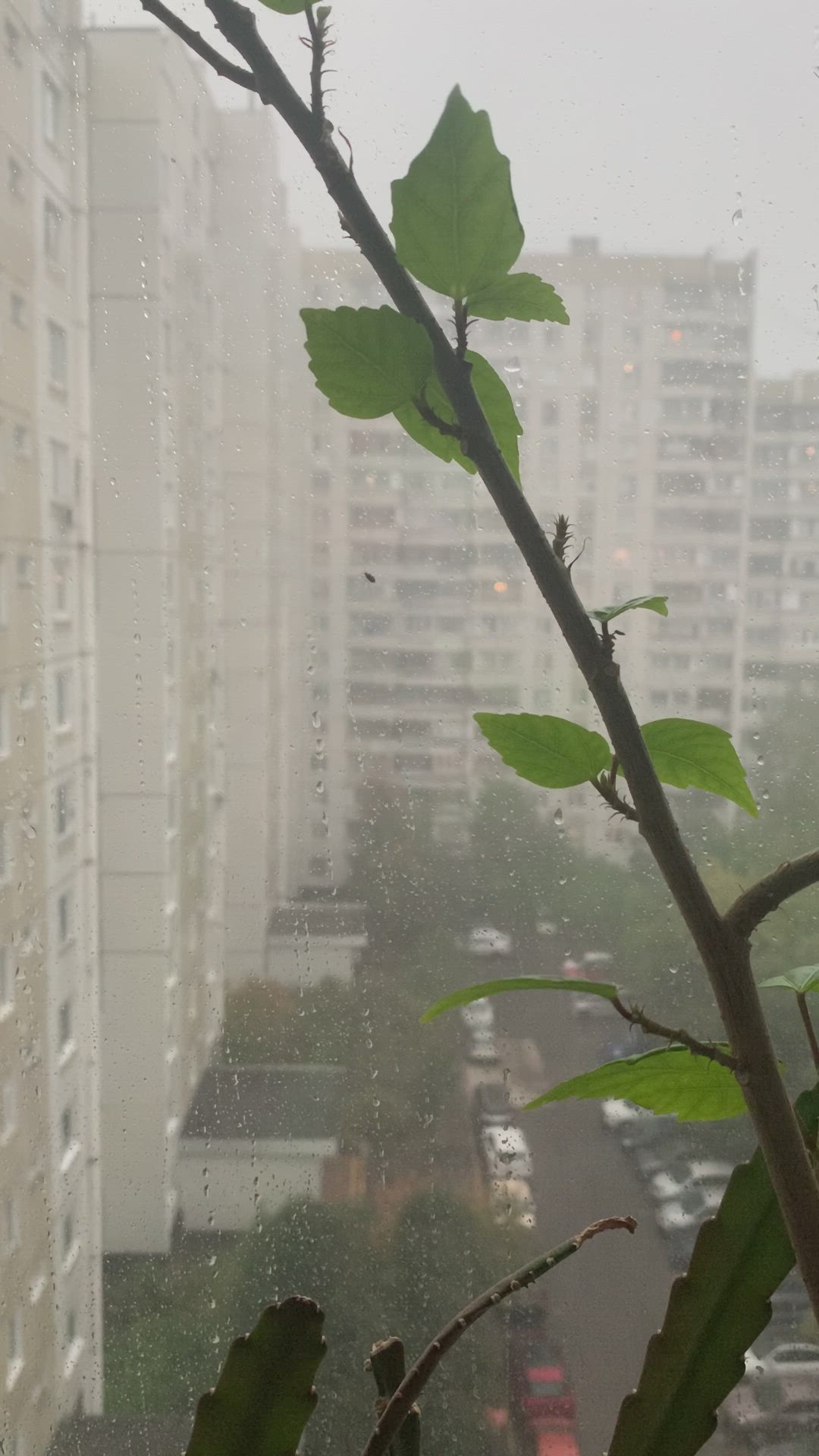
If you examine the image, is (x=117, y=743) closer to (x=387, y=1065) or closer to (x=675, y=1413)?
(x=387, y=1065)

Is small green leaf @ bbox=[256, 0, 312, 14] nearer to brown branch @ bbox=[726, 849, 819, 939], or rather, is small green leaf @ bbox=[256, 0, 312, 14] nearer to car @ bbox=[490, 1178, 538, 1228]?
brown branch @ bbox=[726, 849, 819, 939]

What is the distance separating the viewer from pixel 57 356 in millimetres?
708

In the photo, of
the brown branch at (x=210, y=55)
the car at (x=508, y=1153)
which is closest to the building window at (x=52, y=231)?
the brown branch at (x=210, y=55)

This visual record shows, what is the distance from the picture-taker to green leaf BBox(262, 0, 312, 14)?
0.24 metres

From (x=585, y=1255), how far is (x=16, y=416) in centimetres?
71

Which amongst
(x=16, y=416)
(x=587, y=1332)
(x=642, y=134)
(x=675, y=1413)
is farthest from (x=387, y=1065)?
(x=642, y=134)

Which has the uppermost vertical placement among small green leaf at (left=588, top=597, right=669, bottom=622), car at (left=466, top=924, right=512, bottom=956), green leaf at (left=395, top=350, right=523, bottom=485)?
green leaf at (left=395, top=350, right=523, bottom=485)

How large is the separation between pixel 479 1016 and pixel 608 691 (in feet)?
1.63

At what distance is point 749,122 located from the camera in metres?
0.67

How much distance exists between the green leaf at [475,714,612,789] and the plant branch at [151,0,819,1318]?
22mm

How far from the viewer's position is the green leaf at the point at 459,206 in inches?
9.9

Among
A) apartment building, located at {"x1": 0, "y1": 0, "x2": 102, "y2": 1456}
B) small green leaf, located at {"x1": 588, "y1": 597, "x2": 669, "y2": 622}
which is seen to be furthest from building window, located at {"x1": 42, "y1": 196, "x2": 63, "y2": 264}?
small green leaf, located at {"x1": 588, "y1": 597, "x2": 669, "y2": 622}

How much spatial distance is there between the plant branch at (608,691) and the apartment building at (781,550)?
473 mm

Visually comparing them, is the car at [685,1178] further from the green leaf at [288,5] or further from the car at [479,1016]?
the green leaf at [288,5]
